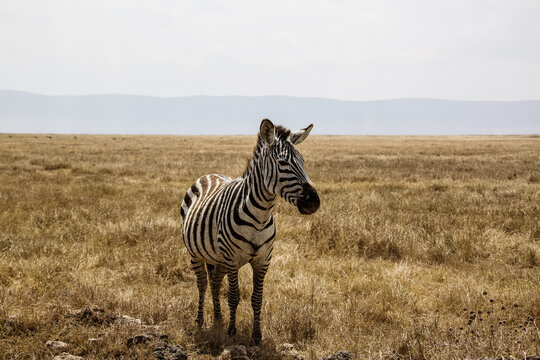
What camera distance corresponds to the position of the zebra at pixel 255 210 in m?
3.79

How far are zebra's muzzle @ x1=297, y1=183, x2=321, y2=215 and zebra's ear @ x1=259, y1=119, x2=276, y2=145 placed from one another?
0.68m

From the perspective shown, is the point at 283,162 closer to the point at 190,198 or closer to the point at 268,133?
the point at 268,133

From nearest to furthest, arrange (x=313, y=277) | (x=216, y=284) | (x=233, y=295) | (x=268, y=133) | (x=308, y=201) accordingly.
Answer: (x=308, y=201)
(x=268, y=133)
(x=233, y=295)
(x=216, y=284)
(x=313, y=277)

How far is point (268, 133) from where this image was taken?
4.04m

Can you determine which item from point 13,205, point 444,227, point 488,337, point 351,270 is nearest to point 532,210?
point 444,227

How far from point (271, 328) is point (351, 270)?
8.33 feet

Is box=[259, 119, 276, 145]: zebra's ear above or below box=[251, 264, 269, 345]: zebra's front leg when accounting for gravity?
above

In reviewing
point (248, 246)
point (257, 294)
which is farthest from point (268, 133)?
point (257, 294)

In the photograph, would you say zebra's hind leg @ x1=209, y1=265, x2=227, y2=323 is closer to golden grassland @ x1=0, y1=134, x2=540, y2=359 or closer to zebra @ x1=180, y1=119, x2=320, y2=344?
zebra @ x1=180, y1=119, x2=320, y2=344

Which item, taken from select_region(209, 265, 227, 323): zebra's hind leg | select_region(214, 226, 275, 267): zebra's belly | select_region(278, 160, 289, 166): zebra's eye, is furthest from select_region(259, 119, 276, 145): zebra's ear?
select_region(209, 265, 227, 323): zebra's hind leg

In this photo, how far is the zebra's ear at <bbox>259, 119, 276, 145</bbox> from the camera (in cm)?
395

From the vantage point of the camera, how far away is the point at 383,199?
12695 mm

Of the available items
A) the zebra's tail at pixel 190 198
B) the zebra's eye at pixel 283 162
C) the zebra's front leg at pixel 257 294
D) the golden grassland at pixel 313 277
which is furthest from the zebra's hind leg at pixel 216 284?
the zebra's eye at pixel 283 162

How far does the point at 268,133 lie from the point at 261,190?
0.58m
